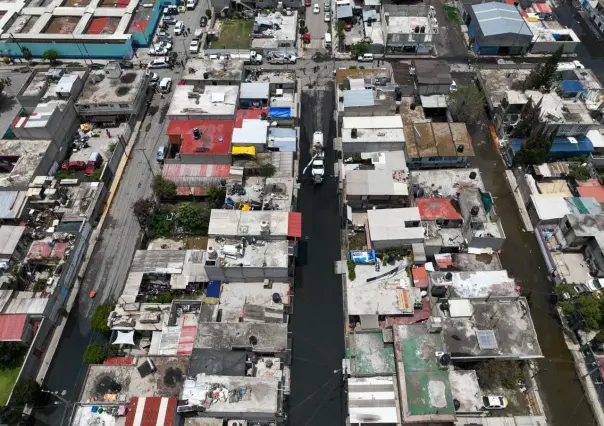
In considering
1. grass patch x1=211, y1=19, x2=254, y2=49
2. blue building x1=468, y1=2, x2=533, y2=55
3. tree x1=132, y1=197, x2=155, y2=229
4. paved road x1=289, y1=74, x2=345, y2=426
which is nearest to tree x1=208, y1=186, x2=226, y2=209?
tree x1=132, y1=197, x2=155, y2=229

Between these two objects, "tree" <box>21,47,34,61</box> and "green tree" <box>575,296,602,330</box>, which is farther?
"tree" <box>21,47,34,61</box>

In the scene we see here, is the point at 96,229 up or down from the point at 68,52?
down

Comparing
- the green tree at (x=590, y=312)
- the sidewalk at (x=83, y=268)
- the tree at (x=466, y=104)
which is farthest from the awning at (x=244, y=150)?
the green tree at (x=590, y=312)

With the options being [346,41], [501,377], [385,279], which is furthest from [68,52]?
[501,377]

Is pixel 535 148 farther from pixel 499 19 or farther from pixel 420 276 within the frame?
pixel 499 19

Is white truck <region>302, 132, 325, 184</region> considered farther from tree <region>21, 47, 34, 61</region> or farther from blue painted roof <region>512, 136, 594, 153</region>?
tree <region>21, 47, 34, 61</region>

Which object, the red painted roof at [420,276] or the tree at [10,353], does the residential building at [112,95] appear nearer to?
the tree at [10,353]

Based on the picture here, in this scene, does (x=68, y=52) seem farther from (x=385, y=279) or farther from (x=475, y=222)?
(x=475, y=222)
